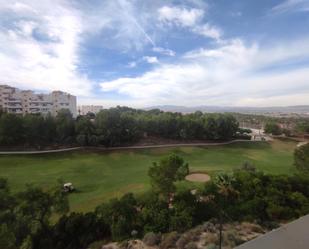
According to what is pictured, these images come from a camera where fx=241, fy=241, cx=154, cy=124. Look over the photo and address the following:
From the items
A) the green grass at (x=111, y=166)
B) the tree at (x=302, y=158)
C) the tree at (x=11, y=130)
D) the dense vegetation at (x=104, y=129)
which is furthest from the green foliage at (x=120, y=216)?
the tree at (x=11, y=130)

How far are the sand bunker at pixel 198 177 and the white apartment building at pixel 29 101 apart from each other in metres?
51.8

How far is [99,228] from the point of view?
523 inches

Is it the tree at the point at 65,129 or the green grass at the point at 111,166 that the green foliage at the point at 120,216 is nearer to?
the green grass at the point at 111,166

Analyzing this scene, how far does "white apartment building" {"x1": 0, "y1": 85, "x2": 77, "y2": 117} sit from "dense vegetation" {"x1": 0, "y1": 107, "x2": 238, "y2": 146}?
30782 millimetres

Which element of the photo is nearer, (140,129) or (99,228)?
(99,228)

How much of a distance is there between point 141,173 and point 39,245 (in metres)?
15.8

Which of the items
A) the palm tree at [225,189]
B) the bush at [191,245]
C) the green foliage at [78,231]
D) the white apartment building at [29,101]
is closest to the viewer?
the bush at [191,245]

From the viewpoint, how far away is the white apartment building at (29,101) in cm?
6278

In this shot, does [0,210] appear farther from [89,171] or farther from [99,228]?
[89,171]

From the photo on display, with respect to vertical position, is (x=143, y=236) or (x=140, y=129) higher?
(x=140, y=129)

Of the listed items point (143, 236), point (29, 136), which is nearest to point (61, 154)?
point (29, 136)

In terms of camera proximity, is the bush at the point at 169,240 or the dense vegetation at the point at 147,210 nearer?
the bush at the point at 169,240

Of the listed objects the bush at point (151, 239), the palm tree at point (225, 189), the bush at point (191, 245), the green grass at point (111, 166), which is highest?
the palm tree at point (225, 189)

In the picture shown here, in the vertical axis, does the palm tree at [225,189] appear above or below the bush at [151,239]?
above
